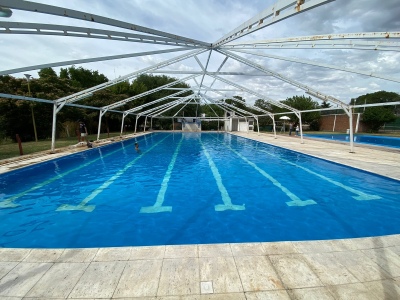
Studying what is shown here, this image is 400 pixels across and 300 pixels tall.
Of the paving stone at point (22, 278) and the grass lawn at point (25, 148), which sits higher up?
the grass lawn at point (25, 148)

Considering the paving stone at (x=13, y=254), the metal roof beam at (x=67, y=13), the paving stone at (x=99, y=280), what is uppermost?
the metal roof beam at (x=67, y=13)

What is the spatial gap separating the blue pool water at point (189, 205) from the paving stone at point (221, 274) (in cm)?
125

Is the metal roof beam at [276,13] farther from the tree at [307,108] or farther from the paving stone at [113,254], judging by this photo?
the tree at [307,108]

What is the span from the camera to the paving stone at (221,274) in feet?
7.77

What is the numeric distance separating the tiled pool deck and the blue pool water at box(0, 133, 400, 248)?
977 mm

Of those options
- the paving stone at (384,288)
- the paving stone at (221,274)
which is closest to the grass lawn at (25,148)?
the paving stone at (221,274)

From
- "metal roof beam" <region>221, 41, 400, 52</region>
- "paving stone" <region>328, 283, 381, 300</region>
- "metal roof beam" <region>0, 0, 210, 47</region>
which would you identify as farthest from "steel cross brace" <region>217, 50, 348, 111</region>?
"paving stone" <region>328, 283, 381, 300</region>

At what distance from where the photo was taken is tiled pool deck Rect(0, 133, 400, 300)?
2301 mm

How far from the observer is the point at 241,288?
2.35 meters

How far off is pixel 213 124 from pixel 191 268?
35.8 metres

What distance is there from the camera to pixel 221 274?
257 centimetres

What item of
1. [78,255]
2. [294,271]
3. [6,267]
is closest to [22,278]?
[6,267]

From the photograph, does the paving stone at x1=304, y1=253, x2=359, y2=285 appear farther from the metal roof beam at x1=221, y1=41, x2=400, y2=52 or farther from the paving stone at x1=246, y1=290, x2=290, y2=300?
the metal roof beam at x1=221, y1=41, x2=400, y2=52

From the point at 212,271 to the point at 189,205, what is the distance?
123 inches
